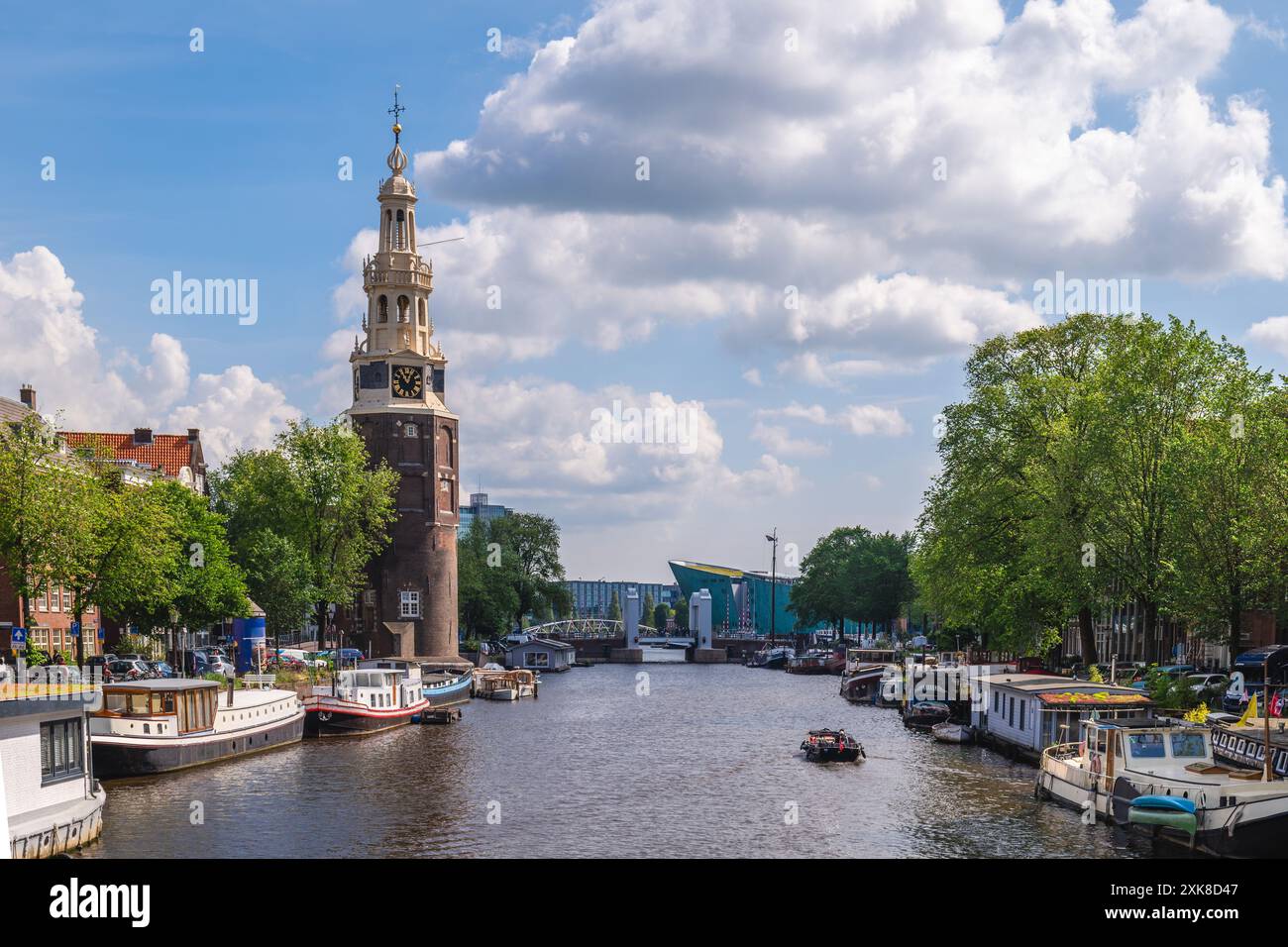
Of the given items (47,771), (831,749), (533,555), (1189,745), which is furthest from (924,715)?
(533,555)

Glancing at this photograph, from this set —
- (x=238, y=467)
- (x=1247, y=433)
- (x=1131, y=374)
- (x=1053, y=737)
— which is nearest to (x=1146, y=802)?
(x=1053, y=737)

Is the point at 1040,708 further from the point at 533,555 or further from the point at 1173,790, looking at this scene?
the point at 533,555

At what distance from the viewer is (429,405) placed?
12125 cm

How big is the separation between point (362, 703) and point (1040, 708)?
38131 mm

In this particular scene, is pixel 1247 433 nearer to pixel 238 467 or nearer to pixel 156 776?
pixel 156 776

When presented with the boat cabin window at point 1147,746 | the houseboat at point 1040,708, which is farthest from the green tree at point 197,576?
the boat cabin window at point 1147,746

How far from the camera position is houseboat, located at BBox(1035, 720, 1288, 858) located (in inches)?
1312

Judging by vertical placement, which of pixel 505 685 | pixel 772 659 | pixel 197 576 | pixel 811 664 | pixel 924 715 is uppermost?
pixel 197 576

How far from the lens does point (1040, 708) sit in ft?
188

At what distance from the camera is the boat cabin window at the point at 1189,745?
4066cm

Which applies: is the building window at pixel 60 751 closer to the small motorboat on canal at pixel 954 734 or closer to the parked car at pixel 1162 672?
the parked car at pixel 1162 672

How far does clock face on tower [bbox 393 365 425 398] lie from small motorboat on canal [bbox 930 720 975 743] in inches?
2510

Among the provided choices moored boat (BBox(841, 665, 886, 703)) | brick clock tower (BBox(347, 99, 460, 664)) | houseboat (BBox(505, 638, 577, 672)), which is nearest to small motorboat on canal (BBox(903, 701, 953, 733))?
moored boat (BBox(841, 665, 886, 703))
